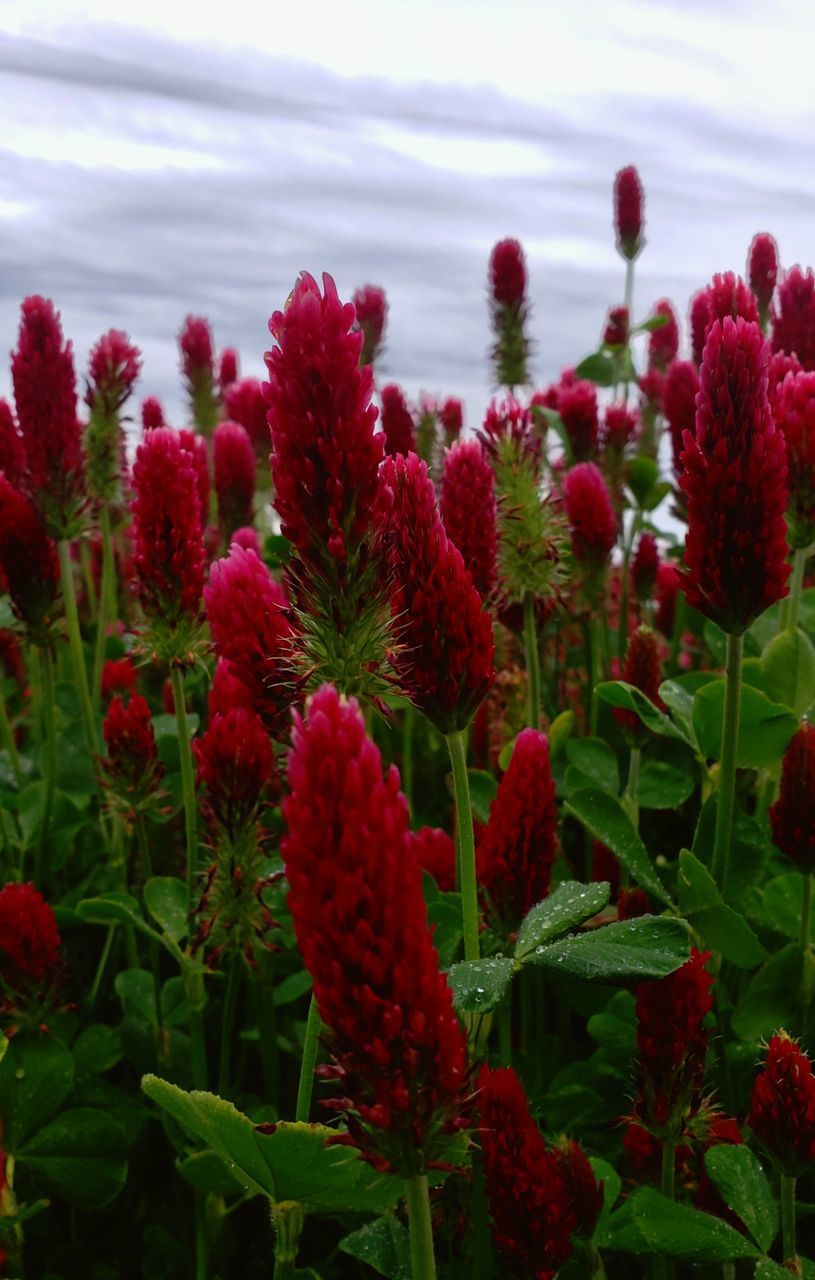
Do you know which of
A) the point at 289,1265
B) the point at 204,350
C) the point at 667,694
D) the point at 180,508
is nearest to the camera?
the point at 289,1265

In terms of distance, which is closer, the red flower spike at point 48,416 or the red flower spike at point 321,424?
the red flower spike at point 321,424

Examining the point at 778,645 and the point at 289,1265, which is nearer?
the point at 289,1265

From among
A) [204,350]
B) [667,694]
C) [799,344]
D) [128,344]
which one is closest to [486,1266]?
[667,694]

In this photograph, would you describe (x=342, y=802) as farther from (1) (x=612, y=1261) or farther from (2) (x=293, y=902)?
(1) (x=612, y=1261)

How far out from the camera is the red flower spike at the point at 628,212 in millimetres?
3559

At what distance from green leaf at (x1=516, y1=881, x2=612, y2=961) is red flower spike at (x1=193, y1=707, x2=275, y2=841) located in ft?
1.34

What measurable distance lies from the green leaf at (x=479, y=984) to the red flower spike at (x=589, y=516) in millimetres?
1255

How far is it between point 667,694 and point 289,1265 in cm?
85

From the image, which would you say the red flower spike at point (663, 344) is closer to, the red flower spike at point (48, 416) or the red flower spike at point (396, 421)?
the red flower spike at point (396, 421)

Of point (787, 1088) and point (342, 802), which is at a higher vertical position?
point (342, 802)

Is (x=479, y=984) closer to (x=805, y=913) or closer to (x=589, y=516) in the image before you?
(x=805, y=913)

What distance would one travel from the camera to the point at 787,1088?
3.68 ft

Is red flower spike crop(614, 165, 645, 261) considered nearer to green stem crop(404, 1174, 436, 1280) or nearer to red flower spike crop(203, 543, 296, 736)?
red flower spike crop(203, 543, 296, 736)

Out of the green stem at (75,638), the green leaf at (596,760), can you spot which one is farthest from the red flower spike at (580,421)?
the green stem at (75,638)
